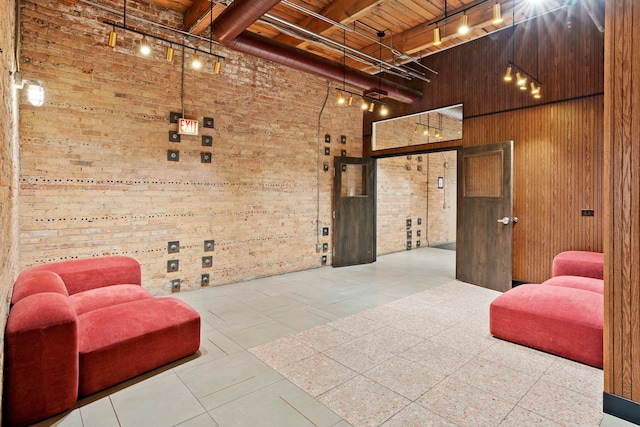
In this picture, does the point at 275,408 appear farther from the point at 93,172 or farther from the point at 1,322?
the point at 93,172

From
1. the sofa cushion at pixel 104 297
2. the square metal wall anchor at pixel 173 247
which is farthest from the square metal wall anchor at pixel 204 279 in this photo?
the sofa cushion at pixel 104 297

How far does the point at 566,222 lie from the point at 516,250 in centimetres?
79

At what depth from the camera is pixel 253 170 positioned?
553 cm

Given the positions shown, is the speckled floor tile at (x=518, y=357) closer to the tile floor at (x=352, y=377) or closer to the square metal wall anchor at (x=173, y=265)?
the tile floor at (x=352, y=377)

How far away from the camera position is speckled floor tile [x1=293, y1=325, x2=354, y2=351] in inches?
122

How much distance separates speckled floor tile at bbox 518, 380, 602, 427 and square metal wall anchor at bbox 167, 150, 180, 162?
4733mm

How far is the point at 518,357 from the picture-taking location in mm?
2877

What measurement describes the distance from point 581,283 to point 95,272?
5315 mm

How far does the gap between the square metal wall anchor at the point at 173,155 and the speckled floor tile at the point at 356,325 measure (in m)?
3.18

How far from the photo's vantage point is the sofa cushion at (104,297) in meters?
2.95

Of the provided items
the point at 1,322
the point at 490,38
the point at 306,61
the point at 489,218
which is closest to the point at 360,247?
the point at 489,218

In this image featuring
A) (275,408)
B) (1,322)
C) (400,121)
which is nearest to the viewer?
(1,322)

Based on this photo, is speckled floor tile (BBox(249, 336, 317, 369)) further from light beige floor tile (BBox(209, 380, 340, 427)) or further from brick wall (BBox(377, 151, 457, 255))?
brick wall (BBox(377, 151, 457, 255))

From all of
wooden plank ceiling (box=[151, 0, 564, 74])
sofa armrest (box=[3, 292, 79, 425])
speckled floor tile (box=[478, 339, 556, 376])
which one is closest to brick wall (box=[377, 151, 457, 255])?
wooden plank ceiling (box=[151, 0, 564, 74])
